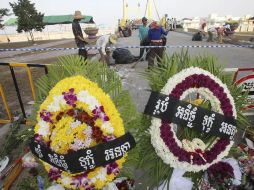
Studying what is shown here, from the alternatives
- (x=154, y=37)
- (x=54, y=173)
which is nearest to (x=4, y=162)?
(x=54, y=173)

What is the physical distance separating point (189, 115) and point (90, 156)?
1.07 metres

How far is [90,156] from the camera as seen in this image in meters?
2.49

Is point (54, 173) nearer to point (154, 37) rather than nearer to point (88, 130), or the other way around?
point (88, 130)

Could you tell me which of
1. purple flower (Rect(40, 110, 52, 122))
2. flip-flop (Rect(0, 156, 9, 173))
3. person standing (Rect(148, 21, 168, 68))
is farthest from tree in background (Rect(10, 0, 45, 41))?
purple flower (Rect(40, 110, 52, 122))

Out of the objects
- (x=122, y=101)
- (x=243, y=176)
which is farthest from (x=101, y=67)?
(x=243, y=176)

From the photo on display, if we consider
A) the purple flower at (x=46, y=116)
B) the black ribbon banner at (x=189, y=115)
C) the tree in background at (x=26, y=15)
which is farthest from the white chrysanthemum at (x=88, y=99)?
the tree in background at (x=26, y=15)

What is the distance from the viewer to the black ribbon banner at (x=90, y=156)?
248 cm

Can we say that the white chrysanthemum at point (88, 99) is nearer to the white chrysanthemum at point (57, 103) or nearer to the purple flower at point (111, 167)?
the white chrysanthemum at point (57, 103)

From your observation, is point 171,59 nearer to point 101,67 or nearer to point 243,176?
point 101,67

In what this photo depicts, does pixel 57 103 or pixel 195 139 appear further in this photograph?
pixel 195 139

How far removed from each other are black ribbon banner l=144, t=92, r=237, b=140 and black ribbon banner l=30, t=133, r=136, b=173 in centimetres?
40

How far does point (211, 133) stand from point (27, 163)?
7.03 feet

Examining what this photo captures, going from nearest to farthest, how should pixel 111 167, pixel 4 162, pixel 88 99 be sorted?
pixel 88 99 < pixel 111 167 < pixel 4 162

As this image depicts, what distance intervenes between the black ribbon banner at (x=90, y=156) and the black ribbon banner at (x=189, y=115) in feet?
1.31
